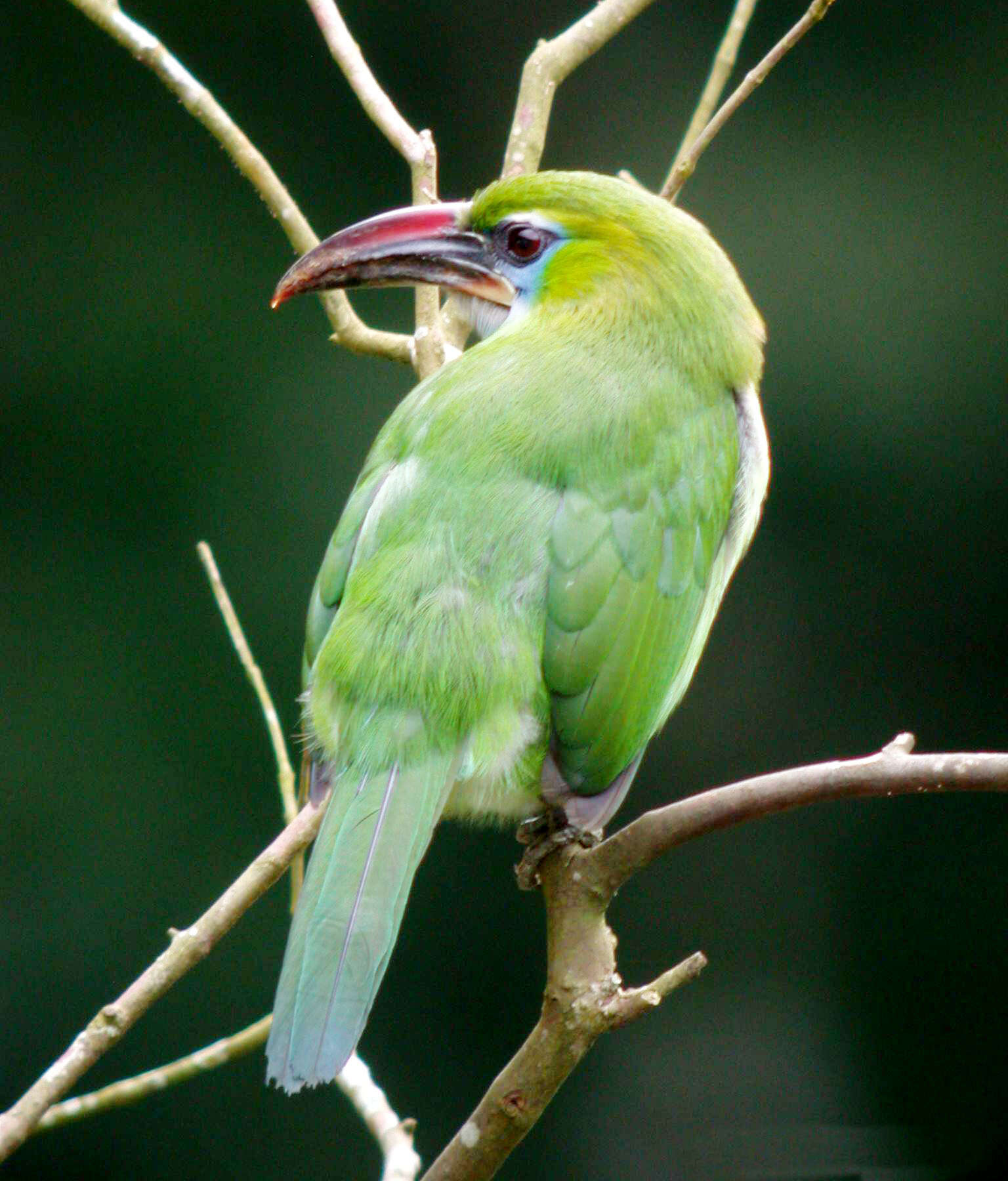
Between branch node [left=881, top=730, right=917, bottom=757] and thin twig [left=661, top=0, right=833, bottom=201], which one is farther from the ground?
→ thin twig [left=661, top=0, right=833, bottom=201]

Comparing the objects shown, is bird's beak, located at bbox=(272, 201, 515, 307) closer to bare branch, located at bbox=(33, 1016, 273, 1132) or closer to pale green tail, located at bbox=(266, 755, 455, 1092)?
pale green tail, located at bbox=(266, 755, 455, 1092)

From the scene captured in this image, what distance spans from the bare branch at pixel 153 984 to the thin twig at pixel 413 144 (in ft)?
2.46

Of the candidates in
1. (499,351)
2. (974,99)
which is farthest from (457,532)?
(974,99)

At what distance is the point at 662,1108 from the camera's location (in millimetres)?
3916

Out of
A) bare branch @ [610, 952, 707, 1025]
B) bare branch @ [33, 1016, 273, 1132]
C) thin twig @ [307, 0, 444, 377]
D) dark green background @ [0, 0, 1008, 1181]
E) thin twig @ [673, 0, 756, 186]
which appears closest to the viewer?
bare branch @ [610, 952, 707, 1025]

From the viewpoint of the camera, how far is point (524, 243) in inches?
91.4

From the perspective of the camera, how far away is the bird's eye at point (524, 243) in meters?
2.31

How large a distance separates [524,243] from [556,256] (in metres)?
0.05

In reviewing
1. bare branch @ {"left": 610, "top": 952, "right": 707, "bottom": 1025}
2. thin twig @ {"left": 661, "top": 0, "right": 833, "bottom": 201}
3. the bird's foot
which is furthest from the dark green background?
bare branch @ {"left": 610, "top": 952, "right": 707, "bottom": 1025}

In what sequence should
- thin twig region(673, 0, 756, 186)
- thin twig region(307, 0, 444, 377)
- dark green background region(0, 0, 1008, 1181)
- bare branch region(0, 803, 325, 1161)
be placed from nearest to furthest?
bare branch region(0, 803, 325, 1161), thin twig region(307, 0, 444, 377), thin twig region(673, 0, 756, 186), dark green background region(0, 0, 1008, 1181)

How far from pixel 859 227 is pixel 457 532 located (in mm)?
2774

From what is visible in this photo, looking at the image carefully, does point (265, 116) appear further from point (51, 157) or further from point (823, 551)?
point (823, 551)

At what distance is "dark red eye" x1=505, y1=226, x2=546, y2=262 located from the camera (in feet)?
7.58

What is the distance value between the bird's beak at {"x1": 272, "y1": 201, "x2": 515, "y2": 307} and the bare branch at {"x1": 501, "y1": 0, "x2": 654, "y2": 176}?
21 centimetres
